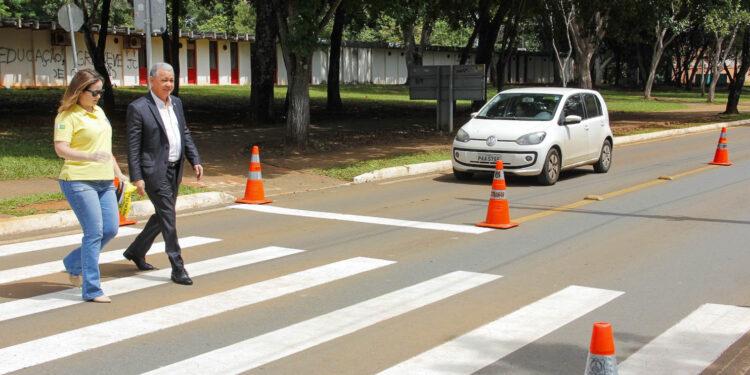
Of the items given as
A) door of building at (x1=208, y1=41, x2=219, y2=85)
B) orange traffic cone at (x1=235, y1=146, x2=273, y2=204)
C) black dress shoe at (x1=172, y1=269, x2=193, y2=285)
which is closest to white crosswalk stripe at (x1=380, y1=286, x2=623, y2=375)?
black dress shoe at (x1=172, y1=269, x2=193, y2=285)

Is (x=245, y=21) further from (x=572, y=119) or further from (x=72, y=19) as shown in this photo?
(x=572, y=119)

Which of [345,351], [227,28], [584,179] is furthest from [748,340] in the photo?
[227,28]

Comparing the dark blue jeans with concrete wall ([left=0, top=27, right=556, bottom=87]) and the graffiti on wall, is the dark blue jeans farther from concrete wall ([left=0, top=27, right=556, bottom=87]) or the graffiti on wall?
the graffiti on wall

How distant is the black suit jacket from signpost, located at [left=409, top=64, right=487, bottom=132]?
15.1m

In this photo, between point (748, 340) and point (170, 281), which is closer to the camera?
point (748, 340)

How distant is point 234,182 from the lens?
44.6 ft

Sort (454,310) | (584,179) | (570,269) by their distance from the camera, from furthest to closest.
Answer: (584,179)
(570,269)
(454,310)

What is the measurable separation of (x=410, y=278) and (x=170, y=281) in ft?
7.28

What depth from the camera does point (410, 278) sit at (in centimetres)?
720

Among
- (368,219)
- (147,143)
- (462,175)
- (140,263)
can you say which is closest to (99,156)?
(147,143)

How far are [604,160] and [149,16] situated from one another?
9026 mm

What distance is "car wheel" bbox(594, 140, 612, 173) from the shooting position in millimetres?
15273

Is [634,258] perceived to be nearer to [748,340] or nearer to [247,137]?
[748,340]

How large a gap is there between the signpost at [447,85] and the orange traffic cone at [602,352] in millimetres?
17872
